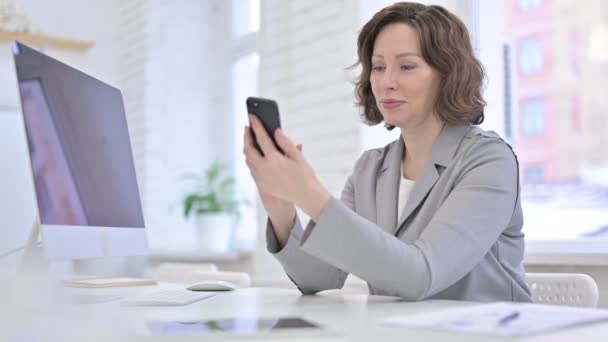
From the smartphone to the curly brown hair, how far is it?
606mm

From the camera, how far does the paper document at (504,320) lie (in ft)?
2.77

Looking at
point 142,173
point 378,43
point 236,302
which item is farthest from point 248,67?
point 236,302

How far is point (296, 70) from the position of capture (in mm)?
3664

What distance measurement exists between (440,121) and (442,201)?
0.27 m

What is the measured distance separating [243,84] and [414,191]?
3673 mm

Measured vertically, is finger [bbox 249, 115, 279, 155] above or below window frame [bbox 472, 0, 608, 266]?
above

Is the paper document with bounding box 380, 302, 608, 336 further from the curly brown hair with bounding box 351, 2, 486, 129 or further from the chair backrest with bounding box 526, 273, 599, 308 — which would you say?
the curly brown hair with bounding box 351, 2, 486, 129

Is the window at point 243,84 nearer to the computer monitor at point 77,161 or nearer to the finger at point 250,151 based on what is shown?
the computer monitor at point 77,161

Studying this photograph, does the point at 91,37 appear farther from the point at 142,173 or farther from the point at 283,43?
the point at 283,43

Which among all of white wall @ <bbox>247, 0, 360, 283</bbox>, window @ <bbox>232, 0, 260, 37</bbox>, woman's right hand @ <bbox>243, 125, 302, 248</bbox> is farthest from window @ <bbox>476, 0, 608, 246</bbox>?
window @ <bbox>232, 0, 260, 37</bbox>

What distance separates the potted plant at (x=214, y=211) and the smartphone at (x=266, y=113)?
348 centimetres

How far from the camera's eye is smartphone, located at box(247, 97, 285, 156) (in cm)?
118

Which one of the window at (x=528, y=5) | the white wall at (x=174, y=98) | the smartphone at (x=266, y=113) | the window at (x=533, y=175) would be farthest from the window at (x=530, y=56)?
the white wall at (x=174, y=98)

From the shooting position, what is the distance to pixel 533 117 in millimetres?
2920
